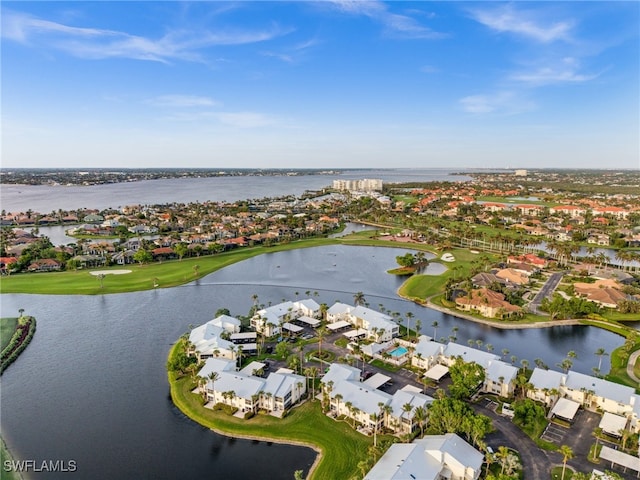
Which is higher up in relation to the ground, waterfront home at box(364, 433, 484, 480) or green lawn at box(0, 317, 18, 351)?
waterfront home at box(364, 433, 484, 480)

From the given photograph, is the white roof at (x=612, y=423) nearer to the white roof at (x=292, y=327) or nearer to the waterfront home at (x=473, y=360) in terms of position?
the waterfront home at (x=473, y=360)

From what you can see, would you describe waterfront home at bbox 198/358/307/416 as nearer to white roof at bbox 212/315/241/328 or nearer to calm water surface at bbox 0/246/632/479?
calm water surface at bbox 0/246/632/479

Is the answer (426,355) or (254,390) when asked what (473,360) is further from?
(254,390)

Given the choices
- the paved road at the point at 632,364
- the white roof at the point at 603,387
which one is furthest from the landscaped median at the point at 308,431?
the paved road at the point at 632,364

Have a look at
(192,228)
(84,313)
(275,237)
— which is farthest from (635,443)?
(192,228)

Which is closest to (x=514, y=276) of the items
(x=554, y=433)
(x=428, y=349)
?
(x=428, y=349)

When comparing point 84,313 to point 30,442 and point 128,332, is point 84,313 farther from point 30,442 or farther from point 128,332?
point 30,442

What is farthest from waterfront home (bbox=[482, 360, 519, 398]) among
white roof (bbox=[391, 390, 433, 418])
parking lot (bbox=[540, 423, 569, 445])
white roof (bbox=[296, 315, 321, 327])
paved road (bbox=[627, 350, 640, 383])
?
white roof (bbox=[296, 315, 321, 327])
